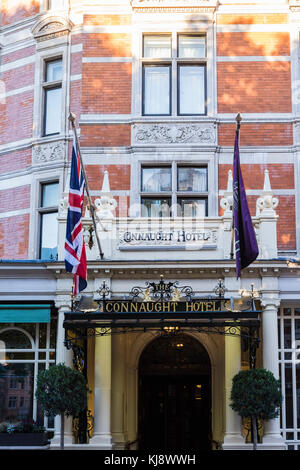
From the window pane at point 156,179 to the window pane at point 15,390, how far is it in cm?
540

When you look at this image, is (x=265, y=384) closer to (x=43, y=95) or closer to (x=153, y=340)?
(x=153, y=340)

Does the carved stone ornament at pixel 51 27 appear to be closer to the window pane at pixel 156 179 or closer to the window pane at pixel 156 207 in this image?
the window pane at pixel 156 179

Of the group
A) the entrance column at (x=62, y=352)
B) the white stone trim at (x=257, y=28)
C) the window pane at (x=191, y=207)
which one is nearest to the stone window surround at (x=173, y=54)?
the white stone trim at (x=257, y=28)

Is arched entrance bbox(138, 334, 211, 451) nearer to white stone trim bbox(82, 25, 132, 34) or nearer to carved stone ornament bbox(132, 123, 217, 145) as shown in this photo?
carved stone ornament bbox(132, 123, 217, 145)

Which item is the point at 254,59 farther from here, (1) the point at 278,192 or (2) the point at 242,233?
(2) the point at 242,233

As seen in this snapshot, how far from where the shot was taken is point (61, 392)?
15320 mm

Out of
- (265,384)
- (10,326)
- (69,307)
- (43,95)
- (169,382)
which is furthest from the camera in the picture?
(43,95)

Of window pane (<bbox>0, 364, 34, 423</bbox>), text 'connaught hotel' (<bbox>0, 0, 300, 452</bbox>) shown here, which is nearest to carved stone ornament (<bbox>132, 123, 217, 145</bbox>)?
text 'connaught hotel' (<bbox>0, 0, 300, 452</bbox>)

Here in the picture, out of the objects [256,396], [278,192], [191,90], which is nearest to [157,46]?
[191,90]

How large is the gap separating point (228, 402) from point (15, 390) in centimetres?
510

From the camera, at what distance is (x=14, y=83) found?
70.4 feet

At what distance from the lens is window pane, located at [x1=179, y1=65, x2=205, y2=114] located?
20.0 m

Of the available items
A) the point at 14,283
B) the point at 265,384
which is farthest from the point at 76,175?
the point at 265,384

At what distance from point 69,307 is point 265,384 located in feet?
14.9
